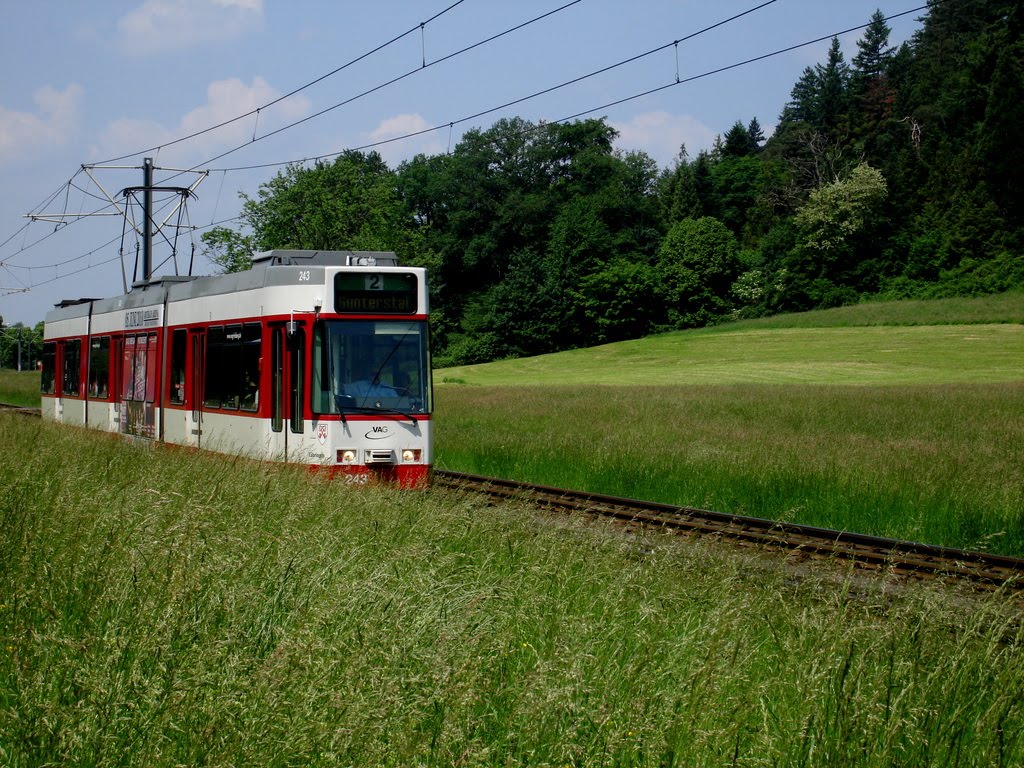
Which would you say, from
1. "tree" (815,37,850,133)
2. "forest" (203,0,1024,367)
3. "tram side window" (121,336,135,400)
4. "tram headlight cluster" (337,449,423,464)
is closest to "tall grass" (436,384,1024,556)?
"tram headlight cluster" (337,449,423,464)

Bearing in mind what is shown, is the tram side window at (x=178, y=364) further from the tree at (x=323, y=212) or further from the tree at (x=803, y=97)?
the tree at (x=803, y=97)

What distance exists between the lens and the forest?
72.5m

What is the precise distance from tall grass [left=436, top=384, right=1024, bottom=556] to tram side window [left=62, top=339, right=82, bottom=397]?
8.03 meters

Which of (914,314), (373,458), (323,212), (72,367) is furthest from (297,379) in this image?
(914,314)

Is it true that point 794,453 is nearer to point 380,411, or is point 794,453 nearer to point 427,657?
point 380,411

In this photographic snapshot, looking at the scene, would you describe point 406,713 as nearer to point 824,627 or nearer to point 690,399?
point 824,627

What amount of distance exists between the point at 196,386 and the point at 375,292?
14.6 ft

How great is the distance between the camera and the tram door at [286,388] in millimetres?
13180

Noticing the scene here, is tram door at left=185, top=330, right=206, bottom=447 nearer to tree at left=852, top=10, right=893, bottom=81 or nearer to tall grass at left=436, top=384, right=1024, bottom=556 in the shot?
tall grass at left=436, top=384, right=1024, bottom=556

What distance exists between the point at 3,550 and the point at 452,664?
2.49m

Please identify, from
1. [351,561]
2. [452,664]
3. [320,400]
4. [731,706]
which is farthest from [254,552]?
[320,400]

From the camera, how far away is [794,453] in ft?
57.2

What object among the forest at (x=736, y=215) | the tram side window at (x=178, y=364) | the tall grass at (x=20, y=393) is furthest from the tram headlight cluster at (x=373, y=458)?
the forest at (x=736, y=215)

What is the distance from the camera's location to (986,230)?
71812 millimetres
